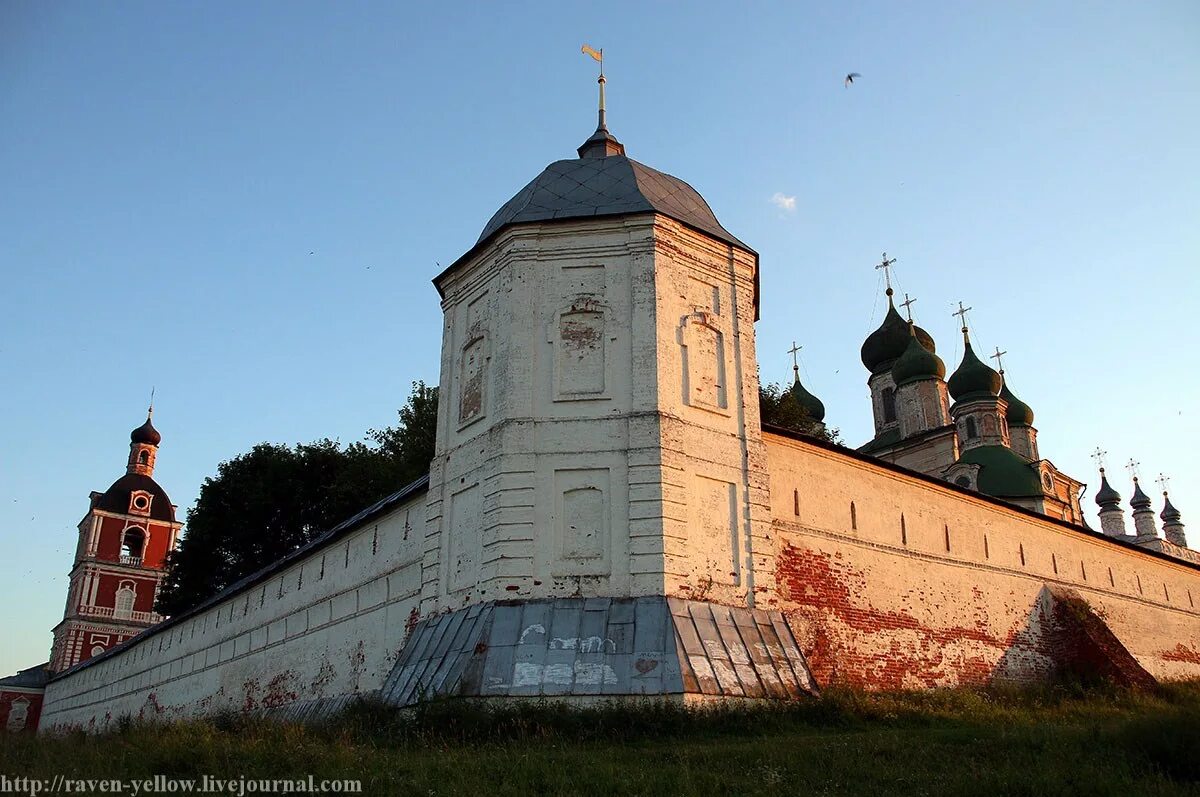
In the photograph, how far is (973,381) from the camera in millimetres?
34500

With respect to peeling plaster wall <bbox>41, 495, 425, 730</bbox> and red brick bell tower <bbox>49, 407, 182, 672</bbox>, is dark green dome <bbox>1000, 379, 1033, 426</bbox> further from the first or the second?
red brick bell tower <bbox>49, 407, 182, 672</bbox>

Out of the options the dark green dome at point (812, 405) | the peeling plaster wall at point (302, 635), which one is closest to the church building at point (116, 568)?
the peeling plaster wall at point (302, 635)

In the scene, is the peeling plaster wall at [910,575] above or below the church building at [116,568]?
below

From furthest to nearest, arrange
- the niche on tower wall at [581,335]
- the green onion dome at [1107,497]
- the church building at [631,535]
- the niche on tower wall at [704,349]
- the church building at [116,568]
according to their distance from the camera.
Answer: the green onion dome at [1107,497] → the church building at [116,568] → the niche on tower wall at [704,349] → the niche on tower wall at [581,335] → the church building at [631,535]

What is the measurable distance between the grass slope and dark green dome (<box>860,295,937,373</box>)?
2699cm

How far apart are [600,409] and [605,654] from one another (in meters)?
3.06

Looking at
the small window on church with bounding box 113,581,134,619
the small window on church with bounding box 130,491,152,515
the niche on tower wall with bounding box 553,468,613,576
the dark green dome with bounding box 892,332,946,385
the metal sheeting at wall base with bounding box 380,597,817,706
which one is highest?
the dark green dome with bounding box 892,332,946,385

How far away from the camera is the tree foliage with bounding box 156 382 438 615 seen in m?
29.2

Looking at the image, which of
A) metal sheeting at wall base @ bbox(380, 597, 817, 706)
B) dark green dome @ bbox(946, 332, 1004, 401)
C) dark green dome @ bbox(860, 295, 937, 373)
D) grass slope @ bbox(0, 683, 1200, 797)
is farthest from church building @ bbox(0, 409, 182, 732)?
metal sheeting at wall base @ bbox(380, 597, 817, 706)

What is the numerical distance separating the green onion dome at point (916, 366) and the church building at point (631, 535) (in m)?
16.5

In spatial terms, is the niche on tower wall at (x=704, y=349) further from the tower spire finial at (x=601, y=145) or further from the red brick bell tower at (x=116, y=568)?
the red brick bell tower at (x=116, y=568)

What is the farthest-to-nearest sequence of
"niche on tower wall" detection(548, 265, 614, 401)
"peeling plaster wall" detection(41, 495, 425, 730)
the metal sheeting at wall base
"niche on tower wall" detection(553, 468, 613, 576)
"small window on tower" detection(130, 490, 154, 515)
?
"small window on tower" detection(130, 490, 154, 515)
"peeling plaster wall" detection(41, 495, 425, 730)
"niche on tower wall" detection(548, 265, 614, 401)
"niche on tower wall" detection(553, 468, 613, 576)
the metal sheeting at wall base

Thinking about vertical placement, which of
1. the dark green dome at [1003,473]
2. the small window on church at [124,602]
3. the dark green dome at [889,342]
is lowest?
the small window on church at [124,602]

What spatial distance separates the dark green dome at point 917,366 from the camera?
114 ft
